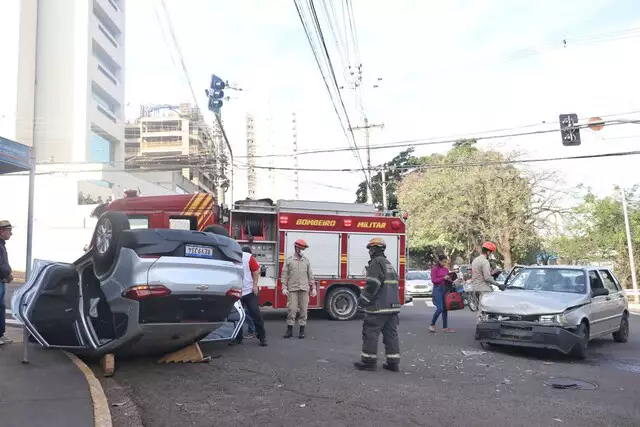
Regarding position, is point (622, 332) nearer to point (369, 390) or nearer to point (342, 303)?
point (342, 303)

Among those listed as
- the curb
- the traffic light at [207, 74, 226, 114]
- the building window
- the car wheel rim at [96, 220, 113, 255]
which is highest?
the building window

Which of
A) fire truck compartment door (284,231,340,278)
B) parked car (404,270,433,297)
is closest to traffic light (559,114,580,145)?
fire truck compartment door (284,231,340,278)

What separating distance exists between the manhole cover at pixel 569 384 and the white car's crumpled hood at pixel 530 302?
160 centimetres

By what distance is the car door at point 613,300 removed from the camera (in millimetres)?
9759

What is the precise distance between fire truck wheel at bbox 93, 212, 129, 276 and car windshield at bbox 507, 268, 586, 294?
6.73 meters

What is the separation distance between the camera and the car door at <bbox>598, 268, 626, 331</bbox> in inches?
384

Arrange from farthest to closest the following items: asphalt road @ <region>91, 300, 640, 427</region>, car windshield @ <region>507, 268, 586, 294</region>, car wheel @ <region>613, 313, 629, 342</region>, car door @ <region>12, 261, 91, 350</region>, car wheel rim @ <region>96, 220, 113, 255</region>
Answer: car wheel @ <region>613, 313, 629, 342</region> < car windshield @ <region>507, 268, 586, 294</region> < car door @ <region>12, 261, 91, 350</region> < car wheel rim @ <region>96, 220, 113, 255</region> < asphalt road @ <region>91, 300, 640, 427</region>

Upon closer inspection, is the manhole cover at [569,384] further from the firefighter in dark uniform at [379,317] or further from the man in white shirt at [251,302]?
the man in white shirt at [251,302]

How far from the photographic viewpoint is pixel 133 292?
5.91 meters

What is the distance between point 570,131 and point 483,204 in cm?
1536

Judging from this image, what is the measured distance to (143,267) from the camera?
5941 mm

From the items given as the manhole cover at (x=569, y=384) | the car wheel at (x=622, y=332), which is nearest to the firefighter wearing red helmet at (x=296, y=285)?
the manhole cover at (x=569, y=384)

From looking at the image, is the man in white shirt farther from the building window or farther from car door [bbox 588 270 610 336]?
the building window

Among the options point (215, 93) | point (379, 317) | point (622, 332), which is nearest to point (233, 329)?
point (379, 317)
